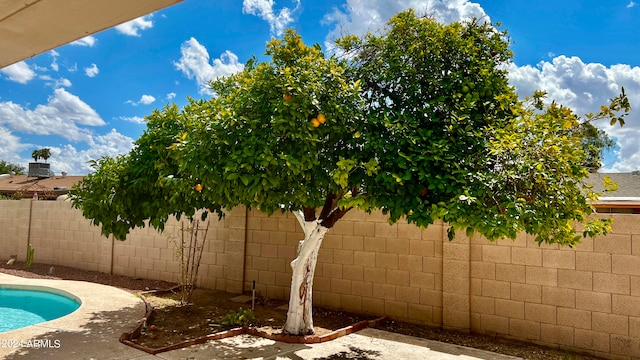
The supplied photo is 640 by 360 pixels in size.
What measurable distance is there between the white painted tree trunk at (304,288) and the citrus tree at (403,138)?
25.3 inches

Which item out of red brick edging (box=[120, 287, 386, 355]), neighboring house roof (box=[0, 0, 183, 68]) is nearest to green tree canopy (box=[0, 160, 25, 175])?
red brick edging (box=[120, 287, 386, 355])

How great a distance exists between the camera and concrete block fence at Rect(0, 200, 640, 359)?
502 centimetres

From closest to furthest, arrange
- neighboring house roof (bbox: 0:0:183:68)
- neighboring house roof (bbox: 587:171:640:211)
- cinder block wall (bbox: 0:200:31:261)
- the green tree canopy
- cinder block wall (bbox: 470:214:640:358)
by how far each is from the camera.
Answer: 1. neighboring house roof (bbox: 0:0:183:68)
2. cinder block wall (bbox: 470:214:640:358)
3. neighboring house roof (bbox: 587:171:640:211)
4. cinder block wall (bbox: 0:200:31:261)
5. the green tree canopy

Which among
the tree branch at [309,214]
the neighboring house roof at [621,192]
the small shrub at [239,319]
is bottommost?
the small shrub at [239,319]

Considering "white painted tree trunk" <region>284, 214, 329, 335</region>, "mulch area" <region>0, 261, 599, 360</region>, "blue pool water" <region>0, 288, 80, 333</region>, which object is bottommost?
"blue pool water" <region>0, 288, 80, 333</region>

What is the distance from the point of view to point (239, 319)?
6094 mm

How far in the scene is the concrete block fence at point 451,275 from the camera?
5.02 metres

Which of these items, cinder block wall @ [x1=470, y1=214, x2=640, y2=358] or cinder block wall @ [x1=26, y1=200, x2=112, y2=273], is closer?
cinder block wall @ [x1=470, y1=214, x2=640, y2=358]

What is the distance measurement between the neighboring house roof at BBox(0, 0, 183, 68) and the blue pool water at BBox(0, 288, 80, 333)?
6241 mm

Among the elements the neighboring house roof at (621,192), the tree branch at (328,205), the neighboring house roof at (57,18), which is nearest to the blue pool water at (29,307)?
the tree branch at (328,205)

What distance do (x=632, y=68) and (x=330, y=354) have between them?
1095 centimetres

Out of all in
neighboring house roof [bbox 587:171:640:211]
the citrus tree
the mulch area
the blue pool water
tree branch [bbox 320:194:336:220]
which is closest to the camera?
the citrus tree

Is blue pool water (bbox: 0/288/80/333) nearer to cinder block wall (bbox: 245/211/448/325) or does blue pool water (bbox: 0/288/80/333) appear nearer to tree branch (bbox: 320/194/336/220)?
cinder block wall (bbox: 245/211/448/325)

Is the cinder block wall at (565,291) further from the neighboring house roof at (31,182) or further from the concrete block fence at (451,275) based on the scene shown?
the neighboring house roof at (31,182)
